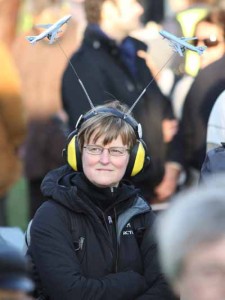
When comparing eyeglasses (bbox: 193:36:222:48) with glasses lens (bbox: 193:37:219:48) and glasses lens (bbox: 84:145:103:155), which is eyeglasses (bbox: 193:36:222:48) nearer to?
glasses lens (bbox: 193:37:219:48)

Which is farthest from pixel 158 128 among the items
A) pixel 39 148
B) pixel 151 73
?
pixel 39 148

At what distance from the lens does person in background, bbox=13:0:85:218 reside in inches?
235

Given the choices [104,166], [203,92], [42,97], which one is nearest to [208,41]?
[203,92]

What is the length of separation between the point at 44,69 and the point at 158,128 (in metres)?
0.85

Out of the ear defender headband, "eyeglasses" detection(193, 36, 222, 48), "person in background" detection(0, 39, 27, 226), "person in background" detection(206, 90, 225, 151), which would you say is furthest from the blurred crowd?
the ear defender headband

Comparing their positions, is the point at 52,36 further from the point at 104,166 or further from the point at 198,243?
the point at 198,243

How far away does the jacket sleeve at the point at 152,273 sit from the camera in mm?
3607

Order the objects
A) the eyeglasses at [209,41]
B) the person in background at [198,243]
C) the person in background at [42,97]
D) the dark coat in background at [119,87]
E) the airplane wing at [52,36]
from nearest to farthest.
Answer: the person in background at [198,243] → the airplane wing at [52,36] → the dark coat in background at [119,87] → the eyeglasses at [209,41] → the person in background at [42,97]

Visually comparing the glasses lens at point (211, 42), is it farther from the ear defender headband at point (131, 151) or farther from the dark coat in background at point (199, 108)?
the ear defender headband at point (131, 151)

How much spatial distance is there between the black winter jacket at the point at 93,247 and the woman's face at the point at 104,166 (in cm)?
3

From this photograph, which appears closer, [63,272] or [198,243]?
[198,243]

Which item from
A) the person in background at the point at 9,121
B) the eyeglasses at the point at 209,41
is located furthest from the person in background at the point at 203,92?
the person in background at the point at 9,121

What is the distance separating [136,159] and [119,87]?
6.02 ft

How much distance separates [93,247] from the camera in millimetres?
3605
